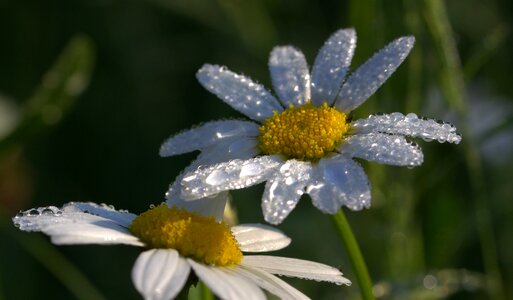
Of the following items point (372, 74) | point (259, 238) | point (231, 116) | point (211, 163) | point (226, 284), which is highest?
point (231, 116)

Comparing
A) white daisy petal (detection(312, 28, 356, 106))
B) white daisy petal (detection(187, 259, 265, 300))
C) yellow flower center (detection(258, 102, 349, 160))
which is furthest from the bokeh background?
white daisy petal (detection(187, 259, 265, 300))

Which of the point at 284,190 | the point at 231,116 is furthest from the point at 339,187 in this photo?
the point at 231,116

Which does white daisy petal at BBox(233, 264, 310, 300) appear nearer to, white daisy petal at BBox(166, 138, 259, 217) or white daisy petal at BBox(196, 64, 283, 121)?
white daisy petal at BBox(166, 138, 259, 217)

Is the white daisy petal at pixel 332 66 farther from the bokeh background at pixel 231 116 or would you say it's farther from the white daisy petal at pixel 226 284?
the white daisy petal at pixel 226 284

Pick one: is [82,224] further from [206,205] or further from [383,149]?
[383,149]

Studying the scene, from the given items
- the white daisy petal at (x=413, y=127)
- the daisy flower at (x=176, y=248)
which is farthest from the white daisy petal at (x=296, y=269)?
the white daisy petal at (x=413, y=127)

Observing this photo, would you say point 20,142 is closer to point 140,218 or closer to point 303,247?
point 303,247

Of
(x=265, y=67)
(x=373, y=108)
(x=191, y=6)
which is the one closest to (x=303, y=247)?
(x=265, y=67)
